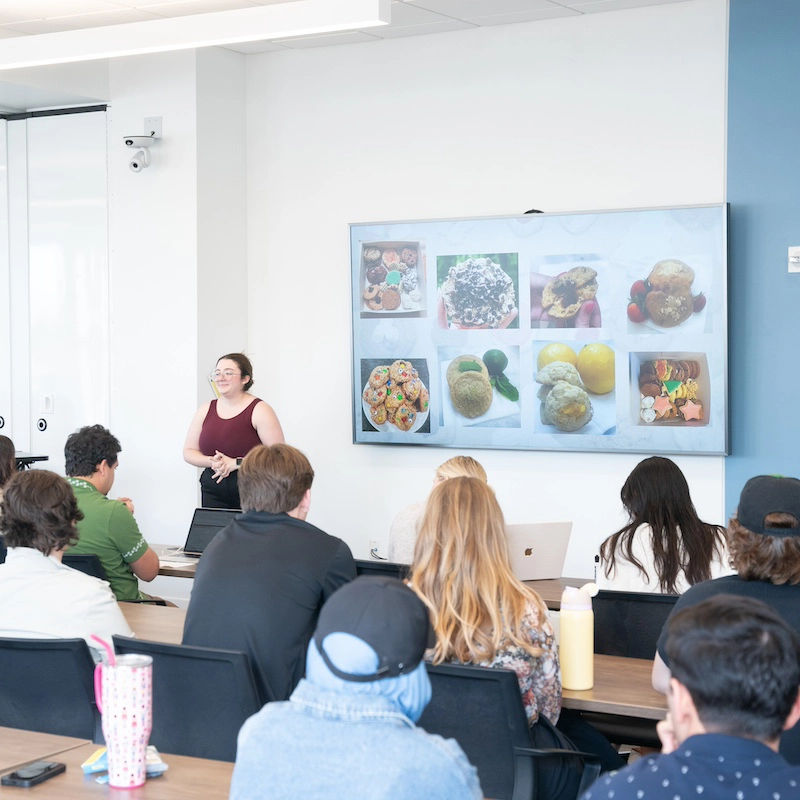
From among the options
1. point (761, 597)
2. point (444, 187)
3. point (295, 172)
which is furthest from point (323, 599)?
point (295, 172)

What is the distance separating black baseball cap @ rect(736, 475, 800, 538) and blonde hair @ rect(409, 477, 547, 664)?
20.9 inches

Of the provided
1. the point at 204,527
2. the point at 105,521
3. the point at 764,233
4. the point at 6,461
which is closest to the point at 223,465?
the point at 204,527

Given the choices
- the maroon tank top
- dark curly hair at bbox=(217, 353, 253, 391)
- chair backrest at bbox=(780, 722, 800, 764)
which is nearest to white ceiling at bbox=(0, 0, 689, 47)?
dark curly hair at bbox=(217, 353, 253, 391)

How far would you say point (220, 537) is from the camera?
9.68 ft

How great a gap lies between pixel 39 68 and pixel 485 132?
2612 mm

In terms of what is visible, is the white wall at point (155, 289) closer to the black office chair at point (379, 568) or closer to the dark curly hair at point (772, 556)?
the black office chair at point (379, 568)

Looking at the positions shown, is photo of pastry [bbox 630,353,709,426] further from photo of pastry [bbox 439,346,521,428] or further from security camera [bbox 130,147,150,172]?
security camera [bbox 130,147,150,172]

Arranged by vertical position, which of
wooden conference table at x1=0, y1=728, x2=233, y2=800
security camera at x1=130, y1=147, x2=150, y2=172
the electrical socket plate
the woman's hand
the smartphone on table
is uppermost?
the electrical socket plate

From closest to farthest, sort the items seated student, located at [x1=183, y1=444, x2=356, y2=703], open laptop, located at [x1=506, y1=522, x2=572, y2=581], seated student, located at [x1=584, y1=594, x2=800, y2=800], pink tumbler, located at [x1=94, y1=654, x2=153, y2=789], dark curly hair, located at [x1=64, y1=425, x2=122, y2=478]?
seated student, located at [x1=584, y1=594, x2=800, y2=800]
pink tumbler, located at [x1=94, y1=654, x2=153, y2=789]
seated student, located at [x1=183, y1=444, x2=356, y2=703]
open laptop, located at [x1=506, y1=522, x2=572, y2=581]
dark curly hair, located at [x1=64, y1=425, x2=122, y2=478]

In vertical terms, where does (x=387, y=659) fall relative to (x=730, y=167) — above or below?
below

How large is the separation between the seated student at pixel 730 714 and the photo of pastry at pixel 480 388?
182 inches

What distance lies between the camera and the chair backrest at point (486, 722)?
245cm

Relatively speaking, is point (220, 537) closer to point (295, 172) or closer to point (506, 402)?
point (506, 402)

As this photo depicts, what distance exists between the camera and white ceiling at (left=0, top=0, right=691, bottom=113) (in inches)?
215
